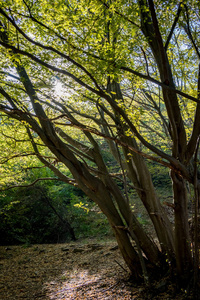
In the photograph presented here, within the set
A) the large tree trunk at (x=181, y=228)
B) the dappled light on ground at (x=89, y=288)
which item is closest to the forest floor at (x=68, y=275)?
the dappled light on ground at (x=89, y=288)

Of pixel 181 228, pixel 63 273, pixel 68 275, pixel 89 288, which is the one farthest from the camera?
pixel 63 273

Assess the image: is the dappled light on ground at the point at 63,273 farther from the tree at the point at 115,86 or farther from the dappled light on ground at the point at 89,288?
the tree at the point at 115,86

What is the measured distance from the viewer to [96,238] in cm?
1012

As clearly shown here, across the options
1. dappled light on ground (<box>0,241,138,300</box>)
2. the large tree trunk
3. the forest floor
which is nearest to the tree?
the large tree trunk

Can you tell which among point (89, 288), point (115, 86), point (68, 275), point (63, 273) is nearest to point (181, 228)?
point (89, 288)

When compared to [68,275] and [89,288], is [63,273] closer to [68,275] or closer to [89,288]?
[68,275]

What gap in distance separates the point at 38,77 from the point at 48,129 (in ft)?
5.51

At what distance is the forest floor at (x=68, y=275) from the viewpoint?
382 centimetres

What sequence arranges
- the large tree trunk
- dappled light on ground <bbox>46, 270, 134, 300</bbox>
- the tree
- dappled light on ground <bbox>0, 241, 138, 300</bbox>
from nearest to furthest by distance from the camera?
the tree, the large tree trunk, dappled light on ground <bbox>46, 270, 134, 300</bbox>, dappled light on ground <bbox>0, 241, 138, 300</bbox>

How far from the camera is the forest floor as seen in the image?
382 cm

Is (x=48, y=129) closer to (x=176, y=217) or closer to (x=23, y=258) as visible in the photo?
(x=176, y=217)

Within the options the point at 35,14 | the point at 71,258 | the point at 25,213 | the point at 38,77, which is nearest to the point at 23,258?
the point at 71,258

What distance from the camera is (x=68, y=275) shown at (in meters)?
5.39

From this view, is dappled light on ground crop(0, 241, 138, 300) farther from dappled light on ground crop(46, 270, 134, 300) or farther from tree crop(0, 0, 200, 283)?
tree crop(0, 0, 200, 283)
